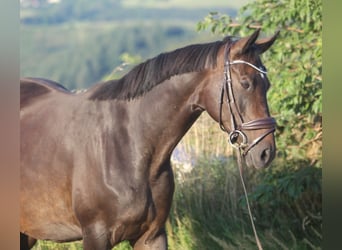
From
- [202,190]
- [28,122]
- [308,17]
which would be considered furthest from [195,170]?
[28,122]

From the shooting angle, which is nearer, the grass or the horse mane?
the horse mane

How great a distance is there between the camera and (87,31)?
5207 millimetres

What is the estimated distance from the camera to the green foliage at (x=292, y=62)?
4914 millimetres

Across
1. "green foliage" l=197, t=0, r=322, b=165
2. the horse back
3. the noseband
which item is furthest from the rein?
"green foliage" l=197, t=0, r=322, b=165

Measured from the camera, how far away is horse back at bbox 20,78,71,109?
382 cm

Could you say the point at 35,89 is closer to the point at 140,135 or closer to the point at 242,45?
the point at 140,135

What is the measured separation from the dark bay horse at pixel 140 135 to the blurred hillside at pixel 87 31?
1.67 meters

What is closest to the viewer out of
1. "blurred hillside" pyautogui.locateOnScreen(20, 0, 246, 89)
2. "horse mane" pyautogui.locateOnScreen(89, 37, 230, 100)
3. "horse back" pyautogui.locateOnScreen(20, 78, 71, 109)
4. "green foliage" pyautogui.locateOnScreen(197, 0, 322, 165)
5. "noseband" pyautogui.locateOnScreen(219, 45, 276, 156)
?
"noseband" pyautogui.locateOnScreen(219, 45, 276, 156)

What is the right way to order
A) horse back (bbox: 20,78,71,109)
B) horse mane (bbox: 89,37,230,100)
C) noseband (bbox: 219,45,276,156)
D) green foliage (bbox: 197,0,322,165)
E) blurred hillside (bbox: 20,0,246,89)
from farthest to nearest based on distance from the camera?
blurred hillside (bbox: 20,0,246,89)
green foliage (bbox: 197,0,322,165)
horse back (bbox: 20,78,71,109)
horse mane (bbox: 89,37,230,100)
noseband (bbox: 219,45,276,156)

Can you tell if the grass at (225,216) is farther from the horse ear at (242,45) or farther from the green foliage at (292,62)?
the horse ear at (242,45)

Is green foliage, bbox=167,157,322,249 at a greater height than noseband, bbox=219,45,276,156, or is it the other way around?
noseband, bbox=219,45,276,156

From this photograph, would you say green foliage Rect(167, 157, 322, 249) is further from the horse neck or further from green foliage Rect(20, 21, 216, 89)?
the horse neck

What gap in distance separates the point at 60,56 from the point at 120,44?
53cm

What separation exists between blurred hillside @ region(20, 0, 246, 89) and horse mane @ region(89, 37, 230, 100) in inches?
69.2
